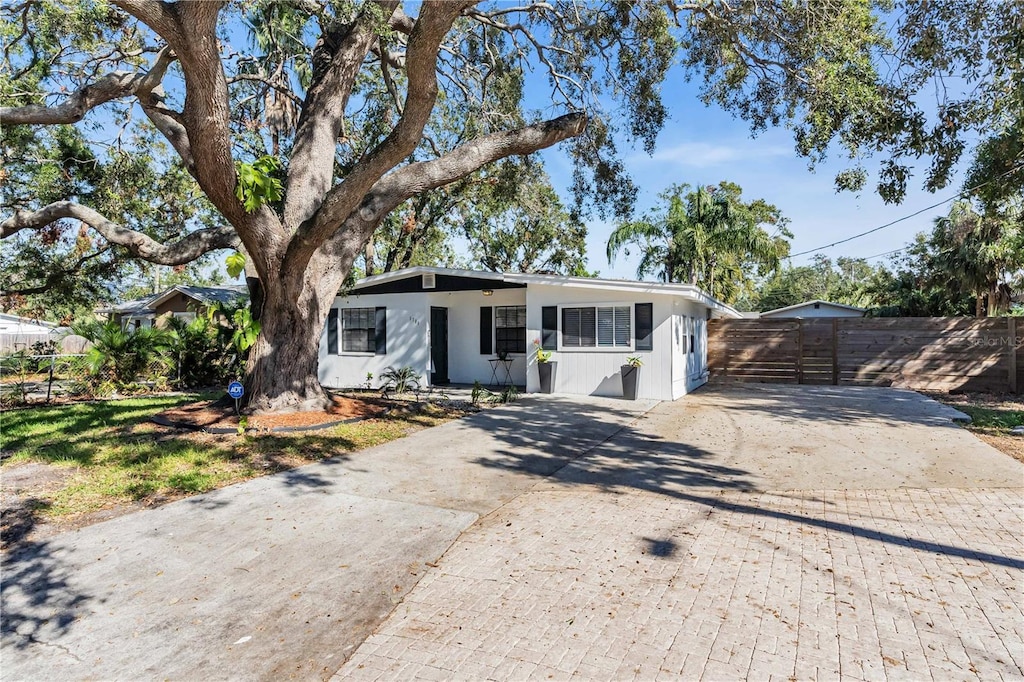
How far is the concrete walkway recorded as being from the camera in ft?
8.38

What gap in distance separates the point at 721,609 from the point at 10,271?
67.0 feet

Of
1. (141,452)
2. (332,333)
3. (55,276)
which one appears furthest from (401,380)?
(55,276)

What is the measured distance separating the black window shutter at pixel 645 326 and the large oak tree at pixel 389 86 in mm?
2329

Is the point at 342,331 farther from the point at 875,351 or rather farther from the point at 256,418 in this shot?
the point at 875,351

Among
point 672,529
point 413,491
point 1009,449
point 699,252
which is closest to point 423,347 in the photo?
point 413,491

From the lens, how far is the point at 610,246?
69.5 feet

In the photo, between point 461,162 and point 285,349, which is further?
point 285,349

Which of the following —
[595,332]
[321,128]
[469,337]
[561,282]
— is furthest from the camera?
[469,337]

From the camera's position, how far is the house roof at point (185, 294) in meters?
19.2

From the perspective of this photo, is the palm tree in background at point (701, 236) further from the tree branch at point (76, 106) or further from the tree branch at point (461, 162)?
the tree branch at point (76, 106)

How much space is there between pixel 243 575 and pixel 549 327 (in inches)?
375

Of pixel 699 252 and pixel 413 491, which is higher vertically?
pixel 699 252

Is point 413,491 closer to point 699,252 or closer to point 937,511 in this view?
point 937,511

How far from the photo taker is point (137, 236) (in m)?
8.25
